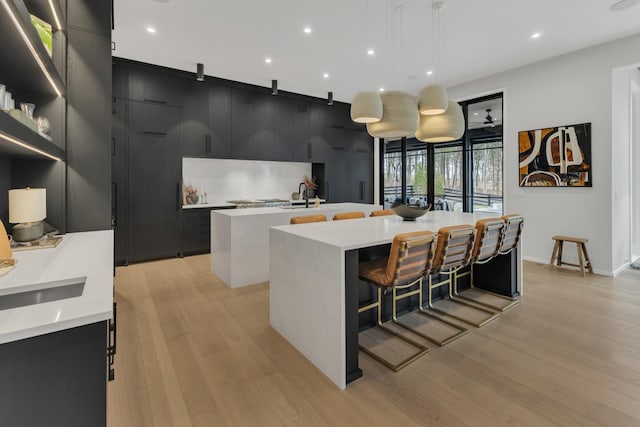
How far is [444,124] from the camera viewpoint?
124 inches

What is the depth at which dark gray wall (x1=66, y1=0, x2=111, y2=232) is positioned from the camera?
2.31 m

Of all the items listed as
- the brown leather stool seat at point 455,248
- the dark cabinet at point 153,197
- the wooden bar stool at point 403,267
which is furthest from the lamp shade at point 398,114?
the dark cabinet at point 153,197

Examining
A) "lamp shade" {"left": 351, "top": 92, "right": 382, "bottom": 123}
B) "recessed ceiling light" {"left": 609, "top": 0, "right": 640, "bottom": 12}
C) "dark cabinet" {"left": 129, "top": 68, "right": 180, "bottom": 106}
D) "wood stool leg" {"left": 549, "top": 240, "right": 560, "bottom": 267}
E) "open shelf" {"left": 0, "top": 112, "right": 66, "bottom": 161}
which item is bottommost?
"wood stool leg" {"left": 549, "top": 240, "right": 560, "bottom": 267}

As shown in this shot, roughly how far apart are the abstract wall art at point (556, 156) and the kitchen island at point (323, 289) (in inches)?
121

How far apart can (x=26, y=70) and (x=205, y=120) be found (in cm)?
354

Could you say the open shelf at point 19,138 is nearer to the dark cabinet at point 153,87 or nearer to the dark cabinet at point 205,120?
the dark cabinet at point 153,87

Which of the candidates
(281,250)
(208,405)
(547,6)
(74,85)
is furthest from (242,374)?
(547,6)

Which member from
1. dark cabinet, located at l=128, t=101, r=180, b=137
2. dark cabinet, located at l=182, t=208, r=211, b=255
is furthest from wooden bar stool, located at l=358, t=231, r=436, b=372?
dark cabinet, located at l=128, t=101, r=180, b=137

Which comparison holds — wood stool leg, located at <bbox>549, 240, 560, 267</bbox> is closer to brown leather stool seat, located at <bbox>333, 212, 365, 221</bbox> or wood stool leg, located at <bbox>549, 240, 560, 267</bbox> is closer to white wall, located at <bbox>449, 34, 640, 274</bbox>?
white wall, located at <bbox>449, 34, 640, 274</bbox>

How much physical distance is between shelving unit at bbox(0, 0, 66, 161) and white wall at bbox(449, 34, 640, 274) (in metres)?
5.62

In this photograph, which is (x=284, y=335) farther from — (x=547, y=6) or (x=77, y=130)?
(x=547, y=6)

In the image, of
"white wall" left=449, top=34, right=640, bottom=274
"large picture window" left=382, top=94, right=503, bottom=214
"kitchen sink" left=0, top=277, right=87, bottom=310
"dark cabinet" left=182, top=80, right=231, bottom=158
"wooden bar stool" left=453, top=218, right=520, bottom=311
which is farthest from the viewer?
"large picture window" left=382, top=94, right=503, bottom=214

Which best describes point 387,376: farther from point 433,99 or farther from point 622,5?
point 622,5

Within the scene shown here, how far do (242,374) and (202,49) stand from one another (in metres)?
4.02
